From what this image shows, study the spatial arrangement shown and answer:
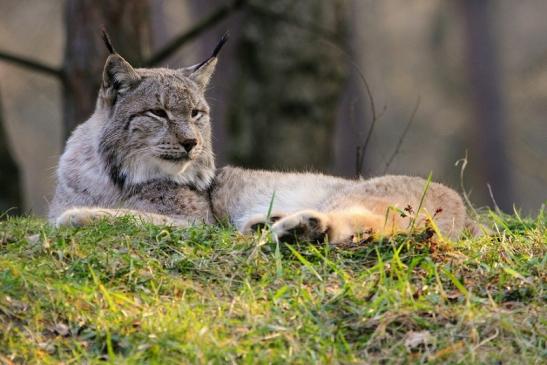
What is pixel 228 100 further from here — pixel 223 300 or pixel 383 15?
pixel 383 15

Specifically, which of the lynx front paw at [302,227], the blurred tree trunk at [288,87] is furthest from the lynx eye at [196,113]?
the blurred tree trunk at [288,87]

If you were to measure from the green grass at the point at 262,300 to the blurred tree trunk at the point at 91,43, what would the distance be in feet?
13.8

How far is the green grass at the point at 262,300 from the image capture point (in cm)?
385

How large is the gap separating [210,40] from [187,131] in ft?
34.1

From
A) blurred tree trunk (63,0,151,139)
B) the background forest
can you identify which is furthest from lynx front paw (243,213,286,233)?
blurred tree trunk (63,0,151,139)

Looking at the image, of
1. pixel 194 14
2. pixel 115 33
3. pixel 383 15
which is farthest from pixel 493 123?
pixel 115 33

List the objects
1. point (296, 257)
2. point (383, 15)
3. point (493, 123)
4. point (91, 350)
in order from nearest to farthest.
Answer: point (91, 350)
point (296, 257)
point (493, 123)
point (383, 15)

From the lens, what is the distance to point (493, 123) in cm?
2291

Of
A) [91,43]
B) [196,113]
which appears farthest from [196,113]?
[91,43]

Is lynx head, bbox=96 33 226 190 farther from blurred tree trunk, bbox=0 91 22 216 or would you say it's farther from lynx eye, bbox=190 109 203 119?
blurred tree trunk, bbox=0 91 22 216

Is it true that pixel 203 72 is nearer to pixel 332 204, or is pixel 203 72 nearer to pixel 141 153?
pixel 141 153

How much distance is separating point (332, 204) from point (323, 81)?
5.15 meters

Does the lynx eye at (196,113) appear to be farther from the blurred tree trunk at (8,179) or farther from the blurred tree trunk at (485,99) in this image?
the blurred tree trunk at (485,99)

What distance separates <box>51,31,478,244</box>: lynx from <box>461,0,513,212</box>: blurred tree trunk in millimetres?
15796
